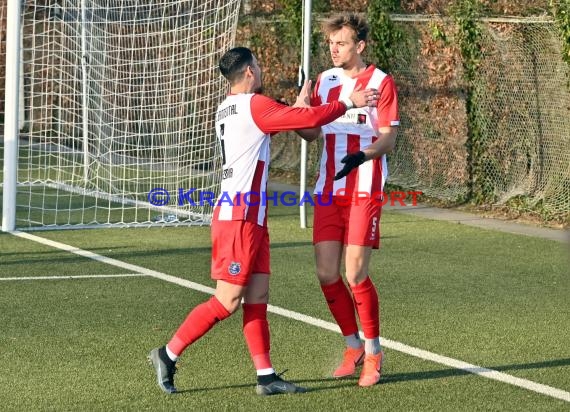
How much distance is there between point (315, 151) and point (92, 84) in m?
3.67

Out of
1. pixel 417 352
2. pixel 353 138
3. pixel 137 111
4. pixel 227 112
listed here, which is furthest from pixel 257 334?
pixel 137 111

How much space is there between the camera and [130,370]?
Result: 23.8 ft

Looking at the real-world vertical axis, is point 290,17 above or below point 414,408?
above

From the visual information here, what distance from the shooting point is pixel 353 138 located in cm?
729

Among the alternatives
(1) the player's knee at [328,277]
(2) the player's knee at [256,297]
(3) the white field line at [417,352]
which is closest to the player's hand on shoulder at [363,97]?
(1) the player's knee at [328,277]

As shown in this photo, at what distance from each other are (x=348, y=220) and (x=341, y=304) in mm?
508

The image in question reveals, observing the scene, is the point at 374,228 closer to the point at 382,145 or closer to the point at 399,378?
the point at 382,145

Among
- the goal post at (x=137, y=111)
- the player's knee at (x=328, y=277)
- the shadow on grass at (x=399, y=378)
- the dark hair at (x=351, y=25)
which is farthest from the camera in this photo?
the goal post at (x=137, y=111)

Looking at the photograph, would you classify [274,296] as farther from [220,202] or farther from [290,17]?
[290,17]

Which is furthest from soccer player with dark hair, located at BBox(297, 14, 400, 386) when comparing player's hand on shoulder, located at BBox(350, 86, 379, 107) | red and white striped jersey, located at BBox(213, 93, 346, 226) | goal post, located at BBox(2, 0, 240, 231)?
goal post, located at BBox(2, 0, 240, 231)

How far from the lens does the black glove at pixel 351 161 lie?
6.81 m

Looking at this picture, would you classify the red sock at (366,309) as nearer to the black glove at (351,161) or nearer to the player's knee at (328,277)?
the player's knee at (328,277)

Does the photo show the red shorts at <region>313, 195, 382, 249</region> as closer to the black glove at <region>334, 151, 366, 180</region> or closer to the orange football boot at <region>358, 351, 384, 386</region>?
the black glove at <region>334, 151, 366, 180</region>

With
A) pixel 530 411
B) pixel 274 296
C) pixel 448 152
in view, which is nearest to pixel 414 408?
pixel 530 411
